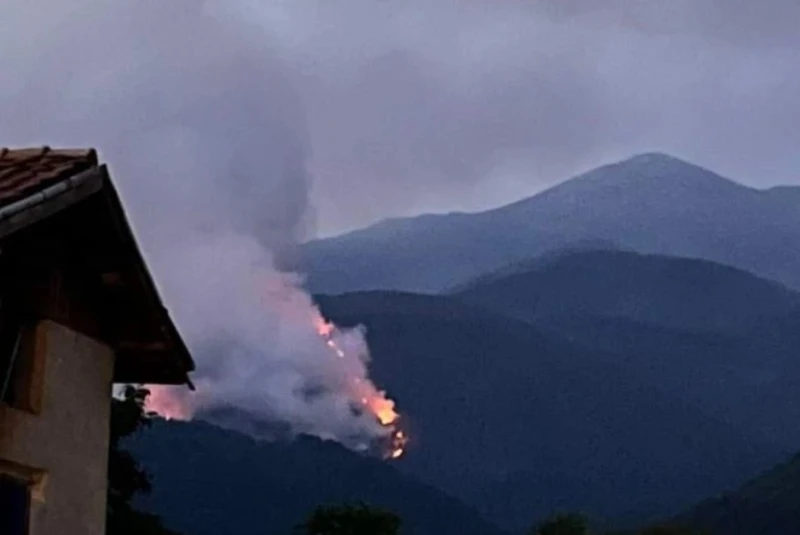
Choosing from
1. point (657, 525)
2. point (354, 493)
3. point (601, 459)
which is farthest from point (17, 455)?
point (601, 459)

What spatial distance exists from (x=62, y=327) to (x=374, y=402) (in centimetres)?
15719

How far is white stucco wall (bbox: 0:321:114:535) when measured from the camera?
10.9 meters

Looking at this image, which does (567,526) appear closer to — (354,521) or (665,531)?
(665,531)

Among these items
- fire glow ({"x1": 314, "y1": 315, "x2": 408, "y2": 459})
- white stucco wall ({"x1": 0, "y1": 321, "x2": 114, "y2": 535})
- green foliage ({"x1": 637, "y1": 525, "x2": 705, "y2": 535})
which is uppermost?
fire glow ({"x1": 314, "y1": 315, "x2": 408, "y2": 459})

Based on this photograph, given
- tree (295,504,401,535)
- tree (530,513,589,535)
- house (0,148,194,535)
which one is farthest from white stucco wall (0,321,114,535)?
tree (530,513,589,535)

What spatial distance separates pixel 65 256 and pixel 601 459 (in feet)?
604

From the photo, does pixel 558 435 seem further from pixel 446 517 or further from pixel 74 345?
pixel 74 345

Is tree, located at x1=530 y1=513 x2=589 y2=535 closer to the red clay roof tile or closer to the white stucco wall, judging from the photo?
the white stucco wall

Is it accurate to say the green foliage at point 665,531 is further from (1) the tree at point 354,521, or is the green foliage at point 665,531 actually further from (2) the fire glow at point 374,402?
(2) the fire glow at point 374,402

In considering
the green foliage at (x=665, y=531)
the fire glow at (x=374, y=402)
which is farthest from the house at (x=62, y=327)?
the fire glow at (x=374, y=402)

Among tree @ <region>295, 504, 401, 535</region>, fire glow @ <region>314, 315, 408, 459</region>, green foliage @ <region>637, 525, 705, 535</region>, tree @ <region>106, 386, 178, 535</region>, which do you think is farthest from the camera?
fire glow @ <region>314, 315, 408, 459</region>

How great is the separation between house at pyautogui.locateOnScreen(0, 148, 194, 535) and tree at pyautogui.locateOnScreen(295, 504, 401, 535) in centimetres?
4810

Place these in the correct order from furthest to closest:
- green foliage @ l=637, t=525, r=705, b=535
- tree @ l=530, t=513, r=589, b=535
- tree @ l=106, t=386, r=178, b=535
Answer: green foliage @ l=637, t=525, r=705, b=535 → tree @ l=530, t=513, r=589, b=535 → tree @ l=106, t=386, r=178, b=535

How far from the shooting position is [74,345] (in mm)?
11727
